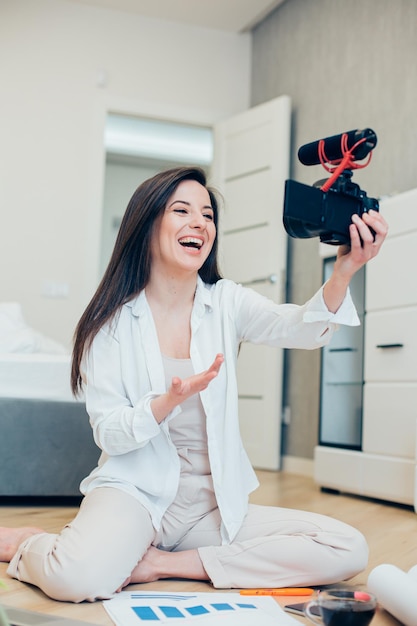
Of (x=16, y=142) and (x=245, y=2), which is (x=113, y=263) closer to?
(x=16, y=142)

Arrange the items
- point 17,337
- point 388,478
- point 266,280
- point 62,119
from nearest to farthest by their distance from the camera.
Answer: point 17,337 < point 388,478 < point 266,280 < point 62,119

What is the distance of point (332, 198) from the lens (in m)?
1.42

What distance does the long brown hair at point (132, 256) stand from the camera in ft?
5.79

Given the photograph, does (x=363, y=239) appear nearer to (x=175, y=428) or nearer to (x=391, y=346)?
(x=175, y=428)

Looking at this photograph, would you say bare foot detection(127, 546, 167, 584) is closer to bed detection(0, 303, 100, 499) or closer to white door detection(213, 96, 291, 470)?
bed detection(0, 303, 100, 499)

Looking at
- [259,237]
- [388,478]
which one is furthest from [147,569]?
[259,237]

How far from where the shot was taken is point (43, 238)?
4621mm

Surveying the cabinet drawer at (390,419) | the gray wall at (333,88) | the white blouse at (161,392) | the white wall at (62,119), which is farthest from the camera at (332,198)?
the white wall at (62,119)

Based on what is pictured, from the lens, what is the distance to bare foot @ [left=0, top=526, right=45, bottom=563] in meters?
1.83

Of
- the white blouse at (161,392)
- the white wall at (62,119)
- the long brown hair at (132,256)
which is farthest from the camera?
the white wall at (62,119)

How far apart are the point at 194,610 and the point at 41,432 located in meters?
1.45

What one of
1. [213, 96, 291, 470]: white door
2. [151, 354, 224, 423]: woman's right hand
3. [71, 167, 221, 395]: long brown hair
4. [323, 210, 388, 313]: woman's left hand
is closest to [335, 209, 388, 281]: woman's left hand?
[323, 210, 388, 313]: woman's left hand

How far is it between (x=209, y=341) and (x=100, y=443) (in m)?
0.34

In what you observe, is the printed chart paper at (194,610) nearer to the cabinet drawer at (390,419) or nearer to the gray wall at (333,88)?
the cabinet drawer at (390,419)
